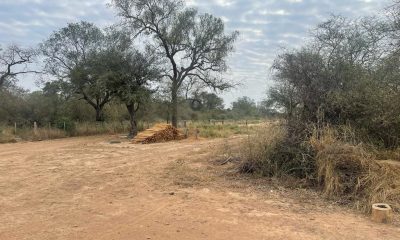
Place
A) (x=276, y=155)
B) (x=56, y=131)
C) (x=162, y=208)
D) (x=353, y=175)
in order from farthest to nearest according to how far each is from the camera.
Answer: (x=56, y=131)
(x=276, y=155)
(x=353, y=175)
(x=162, y=208)

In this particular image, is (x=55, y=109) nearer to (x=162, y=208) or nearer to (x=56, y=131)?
(x=56, y=131)

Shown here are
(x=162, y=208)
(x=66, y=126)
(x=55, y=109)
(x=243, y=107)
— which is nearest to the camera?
(x=162, y=208)

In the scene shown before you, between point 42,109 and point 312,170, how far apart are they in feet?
82.0

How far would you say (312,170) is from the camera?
8531mm

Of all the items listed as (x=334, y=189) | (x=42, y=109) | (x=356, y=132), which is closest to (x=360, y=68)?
(x=356, y=132)

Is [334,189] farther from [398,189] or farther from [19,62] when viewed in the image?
[19,62]

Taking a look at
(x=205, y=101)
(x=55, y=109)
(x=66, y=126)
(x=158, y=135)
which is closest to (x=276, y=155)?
(x=158, y=135)

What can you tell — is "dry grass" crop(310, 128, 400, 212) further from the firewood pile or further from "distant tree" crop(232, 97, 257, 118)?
"distant tree" crop(232, 97, 257, 118)

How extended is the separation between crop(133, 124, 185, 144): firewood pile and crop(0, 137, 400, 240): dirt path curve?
379 inches

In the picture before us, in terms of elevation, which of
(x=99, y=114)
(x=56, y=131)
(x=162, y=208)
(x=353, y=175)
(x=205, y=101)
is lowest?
(x=162, y=208)

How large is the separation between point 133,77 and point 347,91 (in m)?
16.5

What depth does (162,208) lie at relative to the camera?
6863 millimetres

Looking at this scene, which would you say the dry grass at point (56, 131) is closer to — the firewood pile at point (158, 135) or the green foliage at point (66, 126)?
the green foliage at point (66, 126)

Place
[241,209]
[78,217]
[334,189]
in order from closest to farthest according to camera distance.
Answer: [78,217], [241,209], [334,189]
